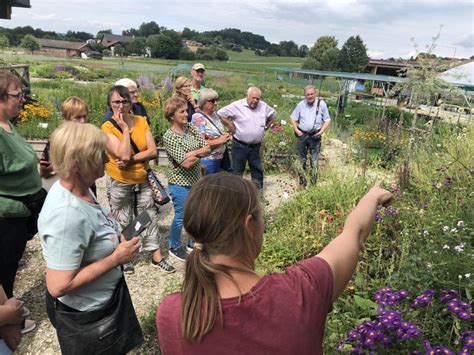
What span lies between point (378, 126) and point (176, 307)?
393 inches

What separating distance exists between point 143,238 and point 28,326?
1312mm

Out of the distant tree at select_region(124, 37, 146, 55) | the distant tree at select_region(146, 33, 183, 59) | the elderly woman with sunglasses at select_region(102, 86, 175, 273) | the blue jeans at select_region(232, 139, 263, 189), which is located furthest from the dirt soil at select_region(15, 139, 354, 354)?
the distant tree at select_region(124, 37, 146, 55)

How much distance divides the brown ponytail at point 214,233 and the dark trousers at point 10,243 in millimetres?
2168

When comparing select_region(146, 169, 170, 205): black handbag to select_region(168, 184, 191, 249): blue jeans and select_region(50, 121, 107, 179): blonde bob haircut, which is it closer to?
select_region(168, 184, 191, 249): blue jeans

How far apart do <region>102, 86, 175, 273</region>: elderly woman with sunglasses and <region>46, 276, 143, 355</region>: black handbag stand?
64.7 inches

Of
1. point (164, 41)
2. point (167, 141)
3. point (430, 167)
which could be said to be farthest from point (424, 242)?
point (164, 41)

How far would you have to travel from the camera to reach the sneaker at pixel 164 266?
402cm

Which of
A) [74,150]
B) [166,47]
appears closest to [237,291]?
[74,150]

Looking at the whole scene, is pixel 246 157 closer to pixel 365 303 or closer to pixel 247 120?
pixel 247 120

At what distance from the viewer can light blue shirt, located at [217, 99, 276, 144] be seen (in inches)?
216

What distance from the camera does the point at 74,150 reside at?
6.07 feet

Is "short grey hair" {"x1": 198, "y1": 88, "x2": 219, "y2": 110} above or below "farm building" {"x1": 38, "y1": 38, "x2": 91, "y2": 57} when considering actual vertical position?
below

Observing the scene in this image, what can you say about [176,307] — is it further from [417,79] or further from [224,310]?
[417,79]

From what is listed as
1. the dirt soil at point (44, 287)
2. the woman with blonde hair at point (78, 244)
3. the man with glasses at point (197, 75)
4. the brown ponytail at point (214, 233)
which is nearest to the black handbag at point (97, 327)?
the woman with blonde hair at point (78, 244)
